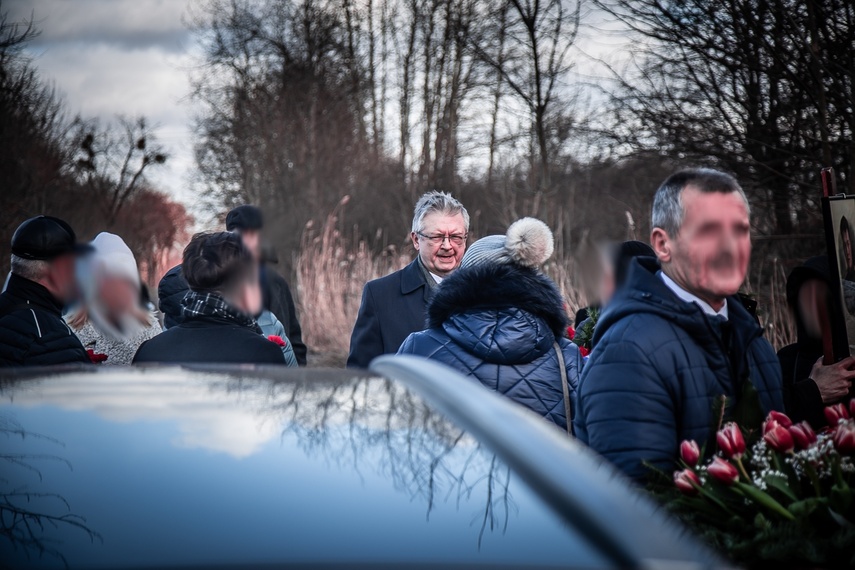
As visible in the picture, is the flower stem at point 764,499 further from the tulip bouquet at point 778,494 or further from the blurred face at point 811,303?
the blurred face at point 811,303

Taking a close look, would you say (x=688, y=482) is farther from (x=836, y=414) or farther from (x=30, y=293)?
(x=30, y=293)

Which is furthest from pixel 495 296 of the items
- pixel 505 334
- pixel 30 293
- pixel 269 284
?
pixel 269 284

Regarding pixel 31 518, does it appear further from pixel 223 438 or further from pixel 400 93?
pixel 400 93

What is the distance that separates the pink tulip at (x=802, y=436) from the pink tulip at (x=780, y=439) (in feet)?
0.06

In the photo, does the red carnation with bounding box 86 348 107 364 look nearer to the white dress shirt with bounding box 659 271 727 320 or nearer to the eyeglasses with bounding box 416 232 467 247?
the eyeglasses with bounding box 416 232 467 247

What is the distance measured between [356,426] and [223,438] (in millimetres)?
216

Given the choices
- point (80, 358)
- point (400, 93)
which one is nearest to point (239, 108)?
point (400, 93)

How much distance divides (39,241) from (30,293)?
0.25 metres

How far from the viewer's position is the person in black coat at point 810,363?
3215mm

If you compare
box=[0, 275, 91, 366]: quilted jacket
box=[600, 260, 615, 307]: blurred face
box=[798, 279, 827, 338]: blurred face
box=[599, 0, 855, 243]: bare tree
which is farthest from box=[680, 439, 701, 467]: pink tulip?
box=[599, 0, 855, 243]: bare tree

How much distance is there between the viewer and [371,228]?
21.9 meters

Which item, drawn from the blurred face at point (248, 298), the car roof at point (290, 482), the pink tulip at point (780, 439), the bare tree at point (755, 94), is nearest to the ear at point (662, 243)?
the pink tulip at point (780, 439)

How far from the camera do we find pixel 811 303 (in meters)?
3.61

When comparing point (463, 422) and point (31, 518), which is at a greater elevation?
point (463, 422)
